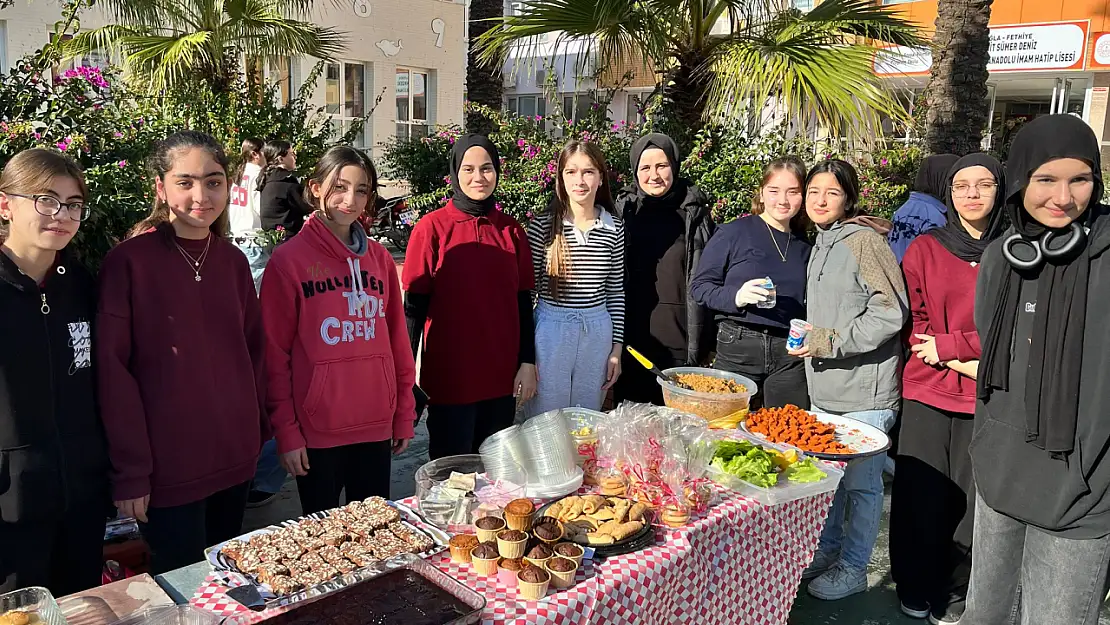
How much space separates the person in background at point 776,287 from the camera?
3693 millimetres

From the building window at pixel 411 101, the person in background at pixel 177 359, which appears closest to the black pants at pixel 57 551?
the person in background at pixel 177 359

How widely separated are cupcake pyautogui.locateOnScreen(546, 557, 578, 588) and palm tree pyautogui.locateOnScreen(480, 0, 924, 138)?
4401 mm

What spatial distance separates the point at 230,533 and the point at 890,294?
2773 mm

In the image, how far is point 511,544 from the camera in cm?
204

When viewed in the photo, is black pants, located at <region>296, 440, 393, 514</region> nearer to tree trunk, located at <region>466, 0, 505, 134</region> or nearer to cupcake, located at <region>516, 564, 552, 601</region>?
cupcake, located at <region>516, 564, 552, 601</region>

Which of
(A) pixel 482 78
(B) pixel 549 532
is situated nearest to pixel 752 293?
(B) pixel 549 532

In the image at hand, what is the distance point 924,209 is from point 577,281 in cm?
226

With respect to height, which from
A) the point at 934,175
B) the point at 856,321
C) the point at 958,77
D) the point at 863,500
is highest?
the point at 958,77

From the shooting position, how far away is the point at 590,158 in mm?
3656

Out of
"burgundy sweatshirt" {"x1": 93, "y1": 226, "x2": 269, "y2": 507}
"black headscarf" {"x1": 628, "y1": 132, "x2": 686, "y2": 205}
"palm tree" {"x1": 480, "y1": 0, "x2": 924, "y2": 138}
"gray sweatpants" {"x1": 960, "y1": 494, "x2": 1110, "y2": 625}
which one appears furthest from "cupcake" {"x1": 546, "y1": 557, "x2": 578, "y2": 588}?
"palm tree" {"x1": 480, "y1": 0, "x2": 924, "y2": 138}

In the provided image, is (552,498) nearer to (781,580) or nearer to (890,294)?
(781,580)

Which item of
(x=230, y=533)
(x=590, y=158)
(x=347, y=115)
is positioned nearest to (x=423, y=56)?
(x=347, y=115)

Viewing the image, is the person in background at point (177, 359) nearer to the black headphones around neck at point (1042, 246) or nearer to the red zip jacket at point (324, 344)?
the red zip jacket at point (324, 344)

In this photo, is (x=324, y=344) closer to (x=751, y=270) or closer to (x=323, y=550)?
(x=323, y=550)
